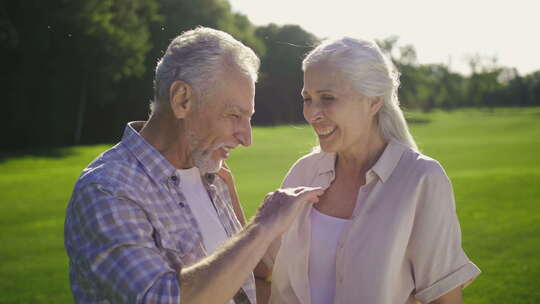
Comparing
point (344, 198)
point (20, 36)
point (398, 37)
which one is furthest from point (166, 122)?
point (398, 37)

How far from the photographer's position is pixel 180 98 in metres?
2.82

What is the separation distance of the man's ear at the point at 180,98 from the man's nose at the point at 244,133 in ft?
1.00

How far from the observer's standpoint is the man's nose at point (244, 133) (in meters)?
2.94

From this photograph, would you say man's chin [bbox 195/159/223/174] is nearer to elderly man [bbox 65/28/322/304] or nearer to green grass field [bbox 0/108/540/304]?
elderly man [bbox 65/28/322/304]

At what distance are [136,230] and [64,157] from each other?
26343 millimetres

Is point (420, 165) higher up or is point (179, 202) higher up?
point (420, 165)

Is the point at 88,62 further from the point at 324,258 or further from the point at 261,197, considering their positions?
the point at 324,258

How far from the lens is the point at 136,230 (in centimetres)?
224

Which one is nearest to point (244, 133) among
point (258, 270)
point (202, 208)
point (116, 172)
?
point (202, 208)

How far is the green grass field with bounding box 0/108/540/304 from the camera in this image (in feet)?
23.2

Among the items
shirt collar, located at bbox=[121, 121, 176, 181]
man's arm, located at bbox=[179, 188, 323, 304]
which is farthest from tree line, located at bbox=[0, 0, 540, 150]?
man's arm, located at bbox=[179, 188, 323, 304]

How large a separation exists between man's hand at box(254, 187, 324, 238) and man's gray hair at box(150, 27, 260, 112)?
752 millimetres

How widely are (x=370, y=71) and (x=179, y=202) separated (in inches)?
56.4

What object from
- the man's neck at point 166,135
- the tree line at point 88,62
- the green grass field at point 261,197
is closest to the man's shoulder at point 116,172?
the man's neck at point 166,135
